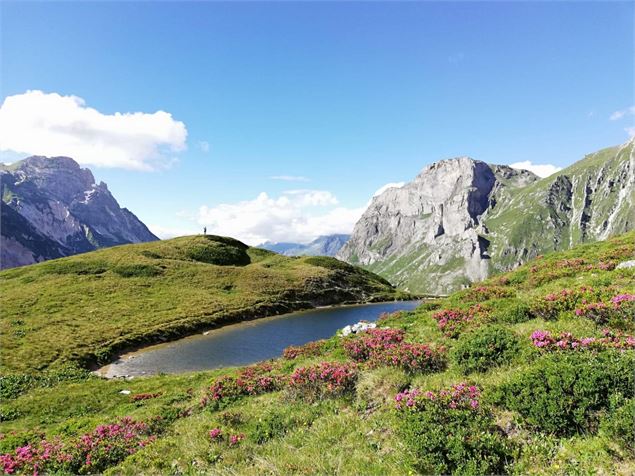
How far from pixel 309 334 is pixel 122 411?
29706 mm

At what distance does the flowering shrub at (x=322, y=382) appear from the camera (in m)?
12.8

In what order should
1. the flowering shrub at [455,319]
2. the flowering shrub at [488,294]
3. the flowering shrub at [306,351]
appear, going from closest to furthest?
the flowering shrub at [455,319] → the flowering shrub at [488,294] → the flowering shrub at [306,351]

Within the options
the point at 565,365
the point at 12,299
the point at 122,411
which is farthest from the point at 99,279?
the point at 565,365

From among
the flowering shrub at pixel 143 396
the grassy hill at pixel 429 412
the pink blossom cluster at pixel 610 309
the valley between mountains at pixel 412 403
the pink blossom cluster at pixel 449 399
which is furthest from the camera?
the flowering shrub at pixel 143 396

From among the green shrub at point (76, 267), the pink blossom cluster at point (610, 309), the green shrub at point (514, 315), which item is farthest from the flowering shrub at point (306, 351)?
the green shrub at point (76, 267)

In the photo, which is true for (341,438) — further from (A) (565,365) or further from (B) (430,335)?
(B) (430,335)

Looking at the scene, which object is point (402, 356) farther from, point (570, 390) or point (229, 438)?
point (229, 438)

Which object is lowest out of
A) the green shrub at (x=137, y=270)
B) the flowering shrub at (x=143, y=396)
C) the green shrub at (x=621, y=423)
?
the flowering shrub at (x=143, y=396)

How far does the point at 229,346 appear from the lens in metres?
43.1

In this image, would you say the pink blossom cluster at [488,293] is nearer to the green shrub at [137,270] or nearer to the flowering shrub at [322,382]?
the flowering shrub at [322,382]

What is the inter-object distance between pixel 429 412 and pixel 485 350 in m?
4.61

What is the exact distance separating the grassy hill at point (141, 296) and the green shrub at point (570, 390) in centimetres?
4273

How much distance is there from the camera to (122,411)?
831 inches

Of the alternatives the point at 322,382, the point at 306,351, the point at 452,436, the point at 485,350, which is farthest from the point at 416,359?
the point at 306,351
